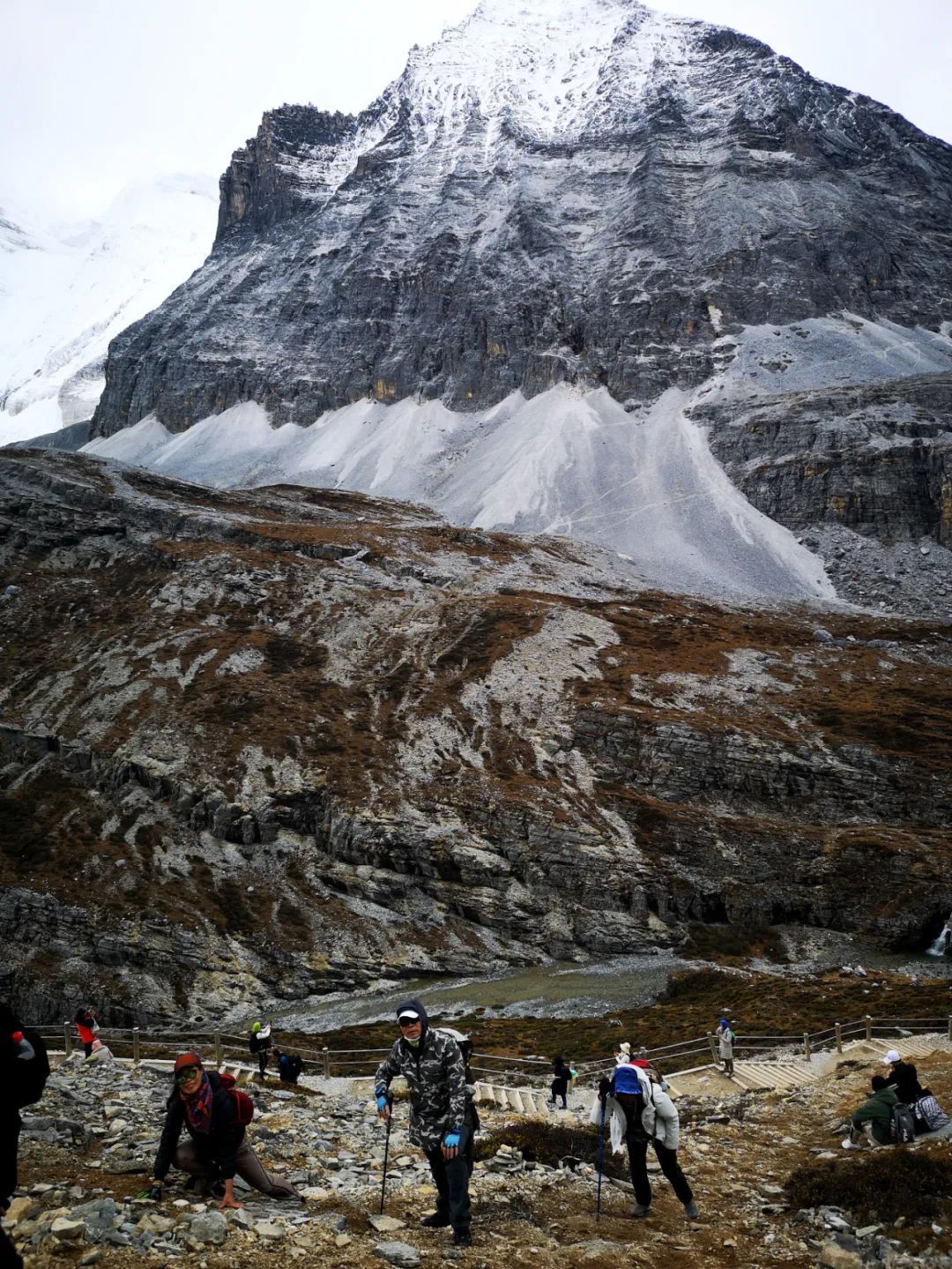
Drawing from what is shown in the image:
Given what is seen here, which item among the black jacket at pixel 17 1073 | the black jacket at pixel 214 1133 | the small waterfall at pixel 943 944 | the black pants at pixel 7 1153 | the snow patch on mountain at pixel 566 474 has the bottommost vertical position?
the small waterfall at pixel 943 944

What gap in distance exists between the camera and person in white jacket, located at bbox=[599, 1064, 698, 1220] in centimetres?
1095

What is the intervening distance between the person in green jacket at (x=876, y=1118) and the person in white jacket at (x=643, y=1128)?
14.9 ft

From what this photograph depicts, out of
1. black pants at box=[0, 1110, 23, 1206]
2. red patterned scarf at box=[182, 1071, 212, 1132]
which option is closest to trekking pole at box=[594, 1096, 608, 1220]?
red patterned scarf at box=[182, 1071, 212, 1132]

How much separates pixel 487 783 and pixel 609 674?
20.3m

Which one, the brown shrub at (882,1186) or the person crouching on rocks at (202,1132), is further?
the brown shrub at (882,1186)

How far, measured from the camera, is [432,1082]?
10266 millimetres

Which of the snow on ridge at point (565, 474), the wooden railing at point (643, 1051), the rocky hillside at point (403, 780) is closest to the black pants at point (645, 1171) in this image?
the wooden railing at point (643, 1051)

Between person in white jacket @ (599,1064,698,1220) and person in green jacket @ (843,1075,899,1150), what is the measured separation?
4.54 meters

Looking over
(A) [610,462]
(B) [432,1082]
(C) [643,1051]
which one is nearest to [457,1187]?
(B) [432,1082]

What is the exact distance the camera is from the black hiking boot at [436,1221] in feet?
34.0

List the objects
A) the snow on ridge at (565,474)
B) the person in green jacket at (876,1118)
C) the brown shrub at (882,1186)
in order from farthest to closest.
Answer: the snow on ridge at (565,474), the person in green jacket at (876,1118), the brown shrub at (882,1186)

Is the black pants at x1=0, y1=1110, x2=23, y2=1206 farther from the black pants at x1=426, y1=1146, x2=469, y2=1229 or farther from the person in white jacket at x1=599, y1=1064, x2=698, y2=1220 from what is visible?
the person in white jacket at x1=599, y1=1064, x2=698, y2=1220

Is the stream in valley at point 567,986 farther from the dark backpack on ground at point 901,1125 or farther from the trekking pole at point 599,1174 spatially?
the trekking pole at point 599,1174

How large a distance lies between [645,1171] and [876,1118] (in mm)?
5176
